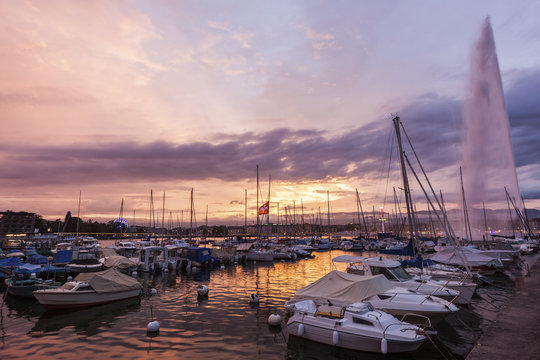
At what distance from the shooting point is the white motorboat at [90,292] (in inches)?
882

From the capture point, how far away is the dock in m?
11.9

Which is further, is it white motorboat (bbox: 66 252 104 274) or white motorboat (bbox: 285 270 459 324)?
white motorboat (bbox: 66 252 104 274)

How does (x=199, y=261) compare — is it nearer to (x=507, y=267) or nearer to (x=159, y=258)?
(x=159, y=258)

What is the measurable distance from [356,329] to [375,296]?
4.31 metres

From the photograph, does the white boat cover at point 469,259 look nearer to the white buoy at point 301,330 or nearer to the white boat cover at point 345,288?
the white boat cover at point 345,288

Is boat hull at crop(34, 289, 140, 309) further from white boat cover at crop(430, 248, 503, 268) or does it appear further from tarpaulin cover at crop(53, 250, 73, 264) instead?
white boat cover at crop(430, 248, 503, 268)

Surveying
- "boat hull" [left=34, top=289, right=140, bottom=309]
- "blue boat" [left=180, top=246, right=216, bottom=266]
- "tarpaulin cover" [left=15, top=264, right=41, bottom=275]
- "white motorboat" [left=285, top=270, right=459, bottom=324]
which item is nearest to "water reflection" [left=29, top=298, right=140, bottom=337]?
"boat hull" [left=34, top=289, right=140, bottom=309]

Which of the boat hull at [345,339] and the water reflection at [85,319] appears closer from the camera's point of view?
the boat hull at [345,339]

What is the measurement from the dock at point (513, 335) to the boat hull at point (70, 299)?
24.8 metres

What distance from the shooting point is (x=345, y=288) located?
18172 millimetres

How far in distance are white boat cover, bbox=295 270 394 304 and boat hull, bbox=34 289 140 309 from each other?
1620 centimetres

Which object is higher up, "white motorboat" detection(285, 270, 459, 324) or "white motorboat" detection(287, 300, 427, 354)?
"white motorboat" detection(285, 270, 459, 324)

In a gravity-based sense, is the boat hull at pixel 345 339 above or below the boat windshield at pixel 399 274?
below

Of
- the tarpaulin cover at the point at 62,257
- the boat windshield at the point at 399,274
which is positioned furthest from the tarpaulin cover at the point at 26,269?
the boat windshield at the point at 399,274
